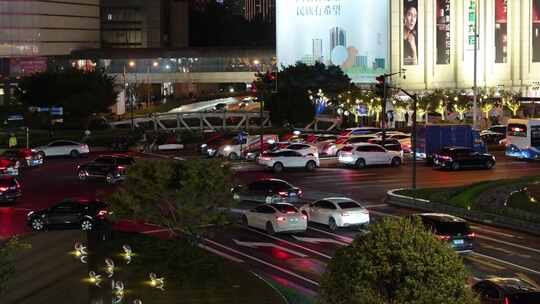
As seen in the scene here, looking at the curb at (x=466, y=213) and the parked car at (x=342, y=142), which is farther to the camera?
the parked car at (x=342, y=142)

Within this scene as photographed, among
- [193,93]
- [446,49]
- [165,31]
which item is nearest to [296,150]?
[446,49]

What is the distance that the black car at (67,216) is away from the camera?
34625 millimetres

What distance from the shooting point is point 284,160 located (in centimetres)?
5491

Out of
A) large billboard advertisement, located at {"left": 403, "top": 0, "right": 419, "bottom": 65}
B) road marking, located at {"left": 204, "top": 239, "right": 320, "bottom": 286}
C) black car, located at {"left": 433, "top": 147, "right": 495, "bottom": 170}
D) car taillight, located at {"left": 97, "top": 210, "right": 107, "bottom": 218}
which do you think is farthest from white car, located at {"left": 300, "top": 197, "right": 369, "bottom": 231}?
large billboard advertisement, located at {"left": 403, "top": 0, "right": 419, "bottom": 65}

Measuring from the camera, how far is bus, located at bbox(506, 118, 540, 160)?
58.6 metres

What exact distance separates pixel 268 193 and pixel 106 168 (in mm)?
14087

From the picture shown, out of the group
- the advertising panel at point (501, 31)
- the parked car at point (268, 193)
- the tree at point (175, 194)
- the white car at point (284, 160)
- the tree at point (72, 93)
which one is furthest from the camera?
the advertising panel at point (501, 31)

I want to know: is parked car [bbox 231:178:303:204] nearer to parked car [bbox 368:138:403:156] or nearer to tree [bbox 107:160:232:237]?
tree [bbox 107:160:232:237]

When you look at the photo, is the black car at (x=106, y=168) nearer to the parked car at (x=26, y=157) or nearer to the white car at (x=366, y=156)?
the parked car at (x=26, y=157)

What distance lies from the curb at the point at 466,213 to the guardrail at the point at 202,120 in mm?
57899

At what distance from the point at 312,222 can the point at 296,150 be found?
67.5 feet

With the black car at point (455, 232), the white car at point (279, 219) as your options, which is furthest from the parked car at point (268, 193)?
the black car at point (455, 232)

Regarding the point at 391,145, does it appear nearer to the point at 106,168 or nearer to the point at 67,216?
the point at 106,168

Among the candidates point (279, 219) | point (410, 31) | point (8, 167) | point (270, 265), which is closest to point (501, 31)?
point (410, 31)
